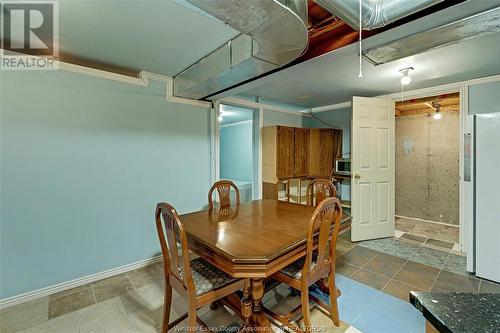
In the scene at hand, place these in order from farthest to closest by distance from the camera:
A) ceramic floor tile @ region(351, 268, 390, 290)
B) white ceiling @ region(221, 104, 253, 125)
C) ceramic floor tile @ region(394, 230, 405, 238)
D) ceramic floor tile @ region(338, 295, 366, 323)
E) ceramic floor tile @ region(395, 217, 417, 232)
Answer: white ceiling @ region(221, 104, 253, 125), ceramic floor tile @ region(395, 217, 417, 232), ceramic floor tile @ region(394, 230, 405, 238), ceramic floor tile @ region(351, 268, 390, 290), ceramic floor tile @ region(338, 295, 366, 323)

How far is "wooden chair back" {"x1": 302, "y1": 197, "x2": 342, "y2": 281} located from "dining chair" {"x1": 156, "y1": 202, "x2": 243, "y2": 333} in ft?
1.61

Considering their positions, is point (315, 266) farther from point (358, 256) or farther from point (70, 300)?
point (70, 300)

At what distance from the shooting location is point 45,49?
2133 mm

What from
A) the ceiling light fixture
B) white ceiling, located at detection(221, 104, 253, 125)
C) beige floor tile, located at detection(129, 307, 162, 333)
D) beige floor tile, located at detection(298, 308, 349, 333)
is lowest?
beige floor tile, located at detection(129, 307, 162, 333)

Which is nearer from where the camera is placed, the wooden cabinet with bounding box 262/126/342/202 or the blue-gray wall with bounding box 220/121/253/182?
the wooden cabinet with bounding box 262/126/342/202

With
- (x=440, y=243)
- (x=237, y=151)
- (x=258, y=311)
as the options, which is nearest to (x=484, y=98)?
(x=440, y=243)

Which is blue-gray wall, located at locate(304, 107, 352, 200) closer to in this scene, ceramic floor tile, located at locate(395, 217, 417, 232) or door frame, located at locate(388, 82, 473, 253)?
ceramic floor tile, located at locate(395, 217, 417, 232)

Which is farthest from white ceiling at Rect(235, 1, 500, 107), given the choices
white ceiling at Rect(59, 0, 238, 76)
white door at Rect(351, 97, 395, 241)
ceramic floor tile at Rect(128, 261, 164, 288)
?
ceramic floor tile at Rect(128, 261, 164, 288)

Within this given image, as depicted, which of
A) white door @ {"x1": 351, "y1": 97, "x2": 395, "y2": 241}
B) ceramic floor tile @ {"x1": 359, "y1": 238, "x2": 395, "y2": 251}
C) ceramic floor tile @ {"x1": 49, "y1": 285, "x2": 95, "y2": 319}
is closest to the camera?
ceramic floor tile @ {"x1": 49, "y1": 285, "x2": 95, "y2": 319}

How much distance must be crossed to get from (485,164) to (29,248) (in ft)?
14.8

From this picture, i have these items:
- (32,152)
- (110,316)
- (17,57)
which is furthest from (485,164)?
(17,57)

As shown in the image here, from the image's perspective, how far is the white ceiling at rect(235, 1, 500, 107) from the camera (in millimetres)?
1596

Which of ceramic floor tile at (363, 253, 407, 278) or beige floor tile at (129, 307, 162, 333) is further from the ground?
ceramic floor tile at (363, 253, 407, 278)

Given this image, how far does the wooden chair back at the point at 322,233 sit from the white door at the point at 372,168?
1.85 metres
